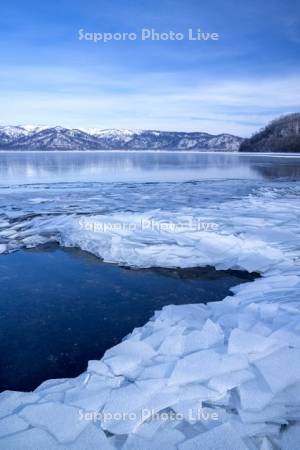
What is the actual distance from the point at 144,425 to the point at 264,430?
2.63ft

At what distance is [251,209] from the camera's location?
982 cm

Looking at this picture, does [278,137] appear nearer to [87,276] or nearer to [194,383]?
[87,276]

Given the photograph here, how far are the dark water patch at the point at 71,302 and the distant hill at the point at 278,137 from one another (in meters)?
75.1

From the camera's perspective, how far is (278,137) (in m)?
86.0

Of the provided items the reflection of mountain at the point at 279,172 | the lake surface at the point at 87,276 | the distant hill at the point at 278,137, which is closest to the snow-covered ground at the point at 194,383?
the lake surface at the point at 87,276

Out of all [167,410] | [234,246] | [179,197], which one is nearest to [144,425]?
[167,410]

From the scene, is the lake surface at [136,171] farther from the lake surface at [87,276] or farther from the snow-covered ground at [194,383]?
the snow-covered ground at [194,383]

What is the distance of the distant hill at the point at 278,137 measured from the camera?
77.3 meters

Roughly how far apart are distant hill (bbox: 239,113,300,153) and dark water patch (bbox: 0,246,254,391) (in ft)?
246

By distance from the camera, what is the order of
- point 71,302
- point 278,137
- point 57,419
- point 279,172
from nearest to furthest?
point 57,419 → point 71,302 → point 279,172 → point 278,137

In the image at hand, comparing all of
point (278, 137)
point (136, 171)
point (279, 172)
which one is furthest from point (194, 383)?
point (278, 137)

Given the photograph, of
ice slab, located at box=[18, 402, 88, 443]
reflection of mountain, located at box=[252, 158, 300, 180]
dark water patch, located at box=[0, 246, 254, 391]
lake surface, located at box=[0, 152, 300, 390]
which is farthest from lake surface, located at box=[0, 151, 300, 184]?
ice slab, located at box=[18, 402, 88, 443]

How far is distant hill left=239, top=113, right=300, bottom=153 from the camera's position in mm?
77275

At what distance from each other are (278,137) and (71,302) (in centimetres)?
9021
